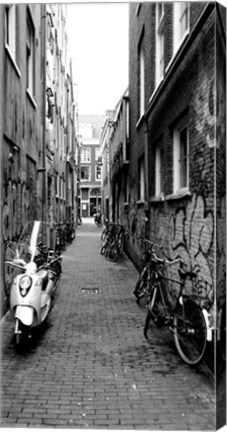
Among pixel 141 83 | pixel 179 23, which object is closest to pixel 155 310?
pixel 141 83

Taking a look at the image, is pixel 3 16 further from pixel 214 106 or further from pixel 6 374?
pixel 6 374

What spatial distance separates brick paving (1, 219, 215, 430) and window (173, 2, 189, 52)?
2.16m

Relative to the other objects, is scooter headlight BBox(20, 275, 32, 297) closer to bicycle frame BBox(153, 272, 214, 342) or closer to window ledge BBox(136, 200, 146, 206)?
bicycle frame BBox(153, 272, 214, 342)

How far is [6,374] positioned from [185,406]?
1407mm

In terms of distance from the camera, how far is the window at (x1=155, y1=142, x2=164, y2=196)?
13.2 ft

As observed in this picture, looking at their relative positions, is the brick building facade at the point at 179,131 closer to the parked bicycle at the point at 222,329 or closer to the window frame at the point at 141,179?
the window frame at the point at 141,179

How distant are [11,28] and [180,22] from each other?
1.45 metres

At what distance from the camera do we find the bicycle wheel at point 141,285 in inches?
163

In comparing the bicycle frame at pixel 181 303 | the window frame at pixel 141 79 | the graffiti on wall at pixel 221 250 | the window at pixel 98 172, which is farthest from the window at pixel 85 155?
the graffiti on wall at pixel 221 250

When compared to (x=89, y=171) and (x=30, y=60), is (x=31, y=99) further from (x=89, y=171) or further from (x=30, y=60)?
(x=89, y=171)

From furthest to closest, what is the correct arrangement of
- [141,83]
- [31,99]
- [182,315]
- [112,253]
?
[112,253]
[141,83]
[31,99]
[182,315]

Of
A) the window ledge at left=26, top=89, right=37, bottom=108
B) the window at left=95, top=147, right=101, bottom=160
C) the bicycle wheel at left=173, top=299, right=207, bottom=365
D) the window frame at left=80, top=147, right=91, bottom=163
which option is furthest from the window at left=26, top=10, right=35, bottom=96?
the bicycle wheel at left=173, top=299, right=207, bottom=365

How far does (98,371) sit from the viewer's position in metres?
3.51

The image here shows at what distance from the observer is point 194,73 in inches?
139
